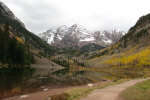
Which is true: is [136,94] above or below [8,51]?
below

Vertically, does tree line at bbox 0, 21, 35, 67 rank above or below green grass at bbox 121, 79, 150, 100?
above

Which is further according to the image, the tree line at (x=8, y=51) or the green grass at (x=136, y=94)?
the tree line at (x=8, y=51)

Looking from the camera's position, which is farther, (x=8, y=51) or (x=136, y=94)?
(x=8, y=51)

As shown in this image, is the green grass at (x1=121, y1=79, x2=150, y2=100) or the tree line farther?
the tree line

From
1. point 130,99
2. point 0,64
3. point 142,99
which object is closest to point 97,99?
point 130,99

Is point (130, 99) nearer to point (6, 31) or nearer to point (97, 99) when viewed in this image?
point (97, 99)

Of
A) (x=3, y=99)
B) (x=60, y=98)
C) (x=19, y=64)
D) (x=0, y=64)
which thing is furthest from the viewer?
(x=19, y=64)

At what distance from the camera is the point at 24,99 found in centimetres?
2389

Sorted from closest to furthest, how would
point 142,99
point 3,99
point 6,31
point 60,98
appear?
point 142,99 < point 60,98 < point 3,99 < point 6,31

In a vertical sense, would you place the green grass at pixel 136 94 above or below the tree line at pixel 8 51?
below

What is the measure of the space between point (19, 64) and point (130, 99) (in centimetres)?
12002

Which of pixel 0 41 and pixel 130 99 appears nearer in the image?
pixel 130 99

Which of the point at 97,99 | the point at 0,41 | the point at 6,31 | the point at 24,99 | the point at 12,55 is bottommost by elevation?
the point at 24,99

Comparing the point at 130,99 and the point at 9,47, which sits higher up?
the point at 9,47
